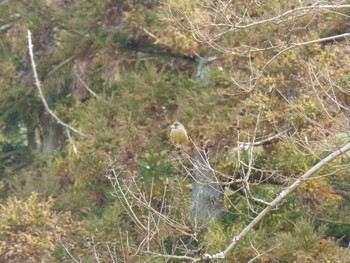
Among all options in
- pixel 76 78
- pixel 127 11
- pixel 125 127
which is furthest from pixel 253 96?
pixel 76 78

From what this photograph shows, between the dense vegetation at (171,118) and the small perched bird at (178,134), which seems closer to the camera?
the dense vegetation at (171,118)

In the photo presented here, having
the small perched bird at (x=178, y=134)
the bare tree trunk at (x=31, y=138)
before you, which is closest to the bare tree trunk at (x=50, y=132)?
the bare tree trunk at (x=31, y=138)

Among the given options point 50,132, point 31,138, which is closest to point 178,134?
point 50,132

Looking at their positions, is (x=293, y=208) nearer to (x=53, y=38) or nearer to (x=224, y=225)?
(x=224, y=225)

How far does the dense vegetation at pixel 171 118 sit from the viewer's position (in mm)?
10141

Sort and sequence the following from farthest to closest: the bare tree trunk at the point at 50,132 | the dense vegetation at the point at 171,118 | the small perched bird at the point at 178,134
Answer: the bare tree trunk at the point at 50,132, the small perched bird at the point at 178,134, the dense vegetation at the point at 171,118

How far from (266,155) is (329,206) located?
43.5 inches

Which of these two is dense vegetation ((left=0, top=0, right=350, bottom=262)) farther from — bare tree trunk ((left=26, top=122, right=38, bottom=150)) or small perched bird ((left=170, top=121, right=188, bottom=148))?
bare tree trunk ((left=26, top=122, right=38, bottom=150))

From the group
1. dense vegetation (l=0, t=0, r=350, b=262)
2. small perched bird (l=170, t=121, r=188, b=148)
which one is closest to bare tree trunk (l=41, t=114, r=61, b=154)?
dense vegetation (l=0, t=0, r=350, b=262)

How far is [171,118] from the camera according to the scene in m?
13.6

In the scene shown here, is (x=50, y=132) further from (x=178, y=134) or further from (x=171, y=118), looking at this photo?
(x=178, y=134)

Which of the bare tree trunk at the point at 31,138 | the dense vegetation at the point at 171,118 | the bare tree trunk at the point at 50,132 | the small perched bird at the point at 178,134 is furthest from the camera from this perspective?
the bare tree trunk at the point at 31,138

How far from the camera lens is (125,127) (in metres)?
13.8

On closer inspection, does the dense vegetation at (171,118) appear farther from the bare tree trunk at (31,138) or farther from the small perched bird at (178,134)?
the bare tree trunk at (31,138)
